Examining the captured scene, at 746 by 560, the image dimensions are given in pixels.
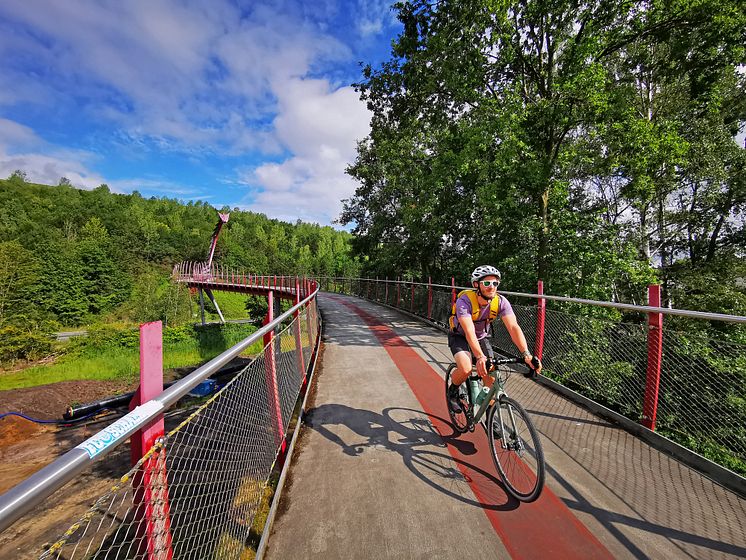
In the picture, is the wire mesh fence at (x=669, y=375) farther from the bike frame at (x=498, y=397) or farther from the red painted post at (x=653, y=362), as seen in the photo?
the bike frame at (x=498, y=397)

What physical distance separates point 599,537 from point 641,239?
16941mm

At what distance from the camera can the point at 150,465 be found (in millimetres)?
1516

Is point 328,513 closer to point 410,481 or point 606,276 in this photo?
point 410,481

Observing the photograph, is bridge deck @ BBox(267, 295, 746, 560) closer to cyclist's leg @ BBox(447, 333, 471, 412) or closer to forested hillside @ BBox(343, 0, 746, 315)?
cyclist's leg @ BBox(447, 333, 471, 412)

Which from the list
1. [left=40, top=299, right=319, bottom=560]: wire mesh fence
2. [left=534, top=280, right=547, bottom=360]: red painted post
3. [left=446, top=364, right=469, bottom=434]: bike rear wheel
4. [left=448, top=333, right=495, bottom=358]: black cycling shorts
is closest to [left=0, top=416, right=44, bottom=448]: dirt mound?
[left=40, top=299, right=319, bottom=560]: wire mesh fence

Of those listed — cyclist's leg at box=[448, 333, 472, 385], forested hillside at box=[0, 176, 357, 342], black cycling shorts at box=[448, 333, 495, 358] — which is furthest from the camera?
forested hillside at box=[0, 176, 357, 342]

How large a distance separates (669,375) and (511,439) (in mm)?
2804

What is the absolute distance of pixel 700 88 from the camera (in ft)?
36.7

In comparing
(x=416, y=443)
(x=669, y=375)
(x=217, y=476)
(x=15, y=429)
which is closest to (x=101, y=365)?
(x=15, y=429)

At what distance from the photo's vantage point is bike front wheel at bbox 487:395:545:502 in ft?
9.80

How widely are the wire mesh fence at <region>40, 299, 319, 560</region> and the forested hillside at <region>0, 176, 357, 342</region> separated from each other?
2831 centimetres

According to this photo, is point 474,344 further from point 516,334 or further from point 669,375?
point 669,375

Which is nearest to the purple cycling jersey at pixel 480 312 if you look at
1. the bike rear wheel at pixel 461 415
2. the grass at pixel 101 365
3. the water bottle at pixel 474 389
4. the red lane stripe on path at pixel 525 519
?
the water bottle at pixel 474 389

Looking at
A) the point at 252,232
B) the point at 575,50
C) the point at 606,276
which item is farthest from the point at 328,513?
the point at 252,232
